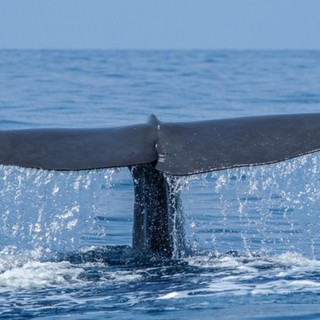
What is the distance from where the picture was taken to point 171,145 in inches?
256

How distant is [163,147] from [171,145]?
0.05 metres

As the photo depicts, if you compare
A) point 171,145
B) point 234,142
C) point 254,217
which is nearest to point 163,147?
point 171,145

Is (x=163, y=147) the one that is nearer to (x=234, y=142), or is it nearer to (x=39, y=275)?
(x=234, y=142)

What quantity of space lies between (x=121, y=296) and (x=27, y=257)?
5.22 ft

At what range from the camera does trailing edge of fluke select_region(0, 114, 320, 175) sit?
6344 mm

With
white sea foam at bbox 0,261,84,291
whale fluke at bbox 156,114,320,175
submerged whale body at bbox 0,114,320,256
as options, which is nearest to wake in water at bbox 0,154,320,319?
white sea foam at bbox 0,261,84,291

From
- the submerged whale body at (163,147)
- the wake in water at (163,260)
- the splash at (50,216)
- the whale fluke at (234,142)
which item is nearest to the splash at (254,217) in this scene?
the wake in water at (163,260)

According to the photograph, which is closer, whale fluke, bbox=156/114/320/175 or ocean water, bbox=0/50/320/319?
ocean water, bbox=0/50/320/319

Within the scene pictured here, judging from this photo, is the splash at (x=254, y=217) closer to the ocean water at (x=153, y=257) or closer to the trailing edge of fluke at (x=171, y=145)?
the ocean water at (x=153, y=257)

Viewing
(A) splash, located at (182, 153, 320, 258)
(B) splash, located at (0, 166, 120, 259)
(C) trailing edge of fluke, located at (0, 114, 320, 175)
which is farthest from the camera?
(B) splash, located at (0, 166, 120, 259)

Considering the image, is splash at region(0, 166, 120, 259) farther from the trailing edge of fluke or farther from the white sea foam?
A: the trailing edge of fluke

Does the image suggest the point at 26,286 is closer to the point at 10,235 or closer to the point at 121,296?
the point at 121,296

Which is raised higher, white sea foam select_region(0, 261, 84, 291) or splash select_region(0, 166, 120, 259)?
splash select_region(0, 166, 120, 259)

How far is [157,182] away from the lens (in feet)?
22.6
